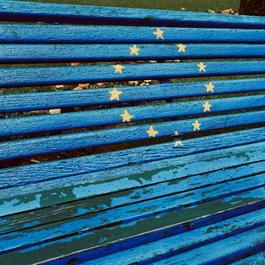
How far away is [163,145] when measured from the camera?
268 centimetres

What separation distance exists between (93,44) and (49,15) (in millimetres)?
260

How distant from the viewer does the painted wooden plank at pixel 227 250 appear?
6.74 ft

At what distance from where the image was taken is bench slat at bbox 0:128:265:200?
223 cm

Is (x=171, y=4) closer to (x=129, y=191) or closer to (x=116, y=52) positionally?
(x=116, y=52)

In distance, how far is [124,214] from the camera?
7.01ft

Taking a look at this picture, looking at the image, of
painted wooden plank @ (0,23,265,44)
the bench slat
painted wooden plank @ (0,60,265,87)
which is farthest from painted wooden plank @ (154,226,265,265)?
painted wooden plank @ (0,23,265,44)

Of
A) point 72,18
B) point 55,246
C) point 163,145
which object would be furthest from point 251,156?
point 55,246

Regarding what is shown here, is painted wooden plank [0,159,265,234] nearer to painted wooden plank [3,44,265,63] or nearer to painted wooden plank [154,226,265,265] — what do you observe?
painted wooden plank [154,226,265,265]

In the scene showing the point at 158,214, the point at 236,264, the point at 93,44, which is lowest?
the point at 236,264

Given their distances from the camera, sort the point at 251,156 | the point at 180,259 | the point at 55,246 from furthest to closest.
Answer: the point at 251,156, the point at 180,259, the point at 55,246

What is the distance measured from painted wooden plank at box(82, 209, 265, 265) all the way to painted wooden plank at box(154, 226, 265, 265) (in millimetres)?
20

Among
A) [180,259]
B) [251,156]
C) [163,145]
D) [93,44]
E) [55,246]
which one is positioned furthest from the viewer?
[251,156]

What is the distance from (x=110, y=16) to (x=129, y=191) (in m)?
0.85

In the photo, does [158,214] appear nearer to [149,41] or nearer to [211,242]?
[211,242]
